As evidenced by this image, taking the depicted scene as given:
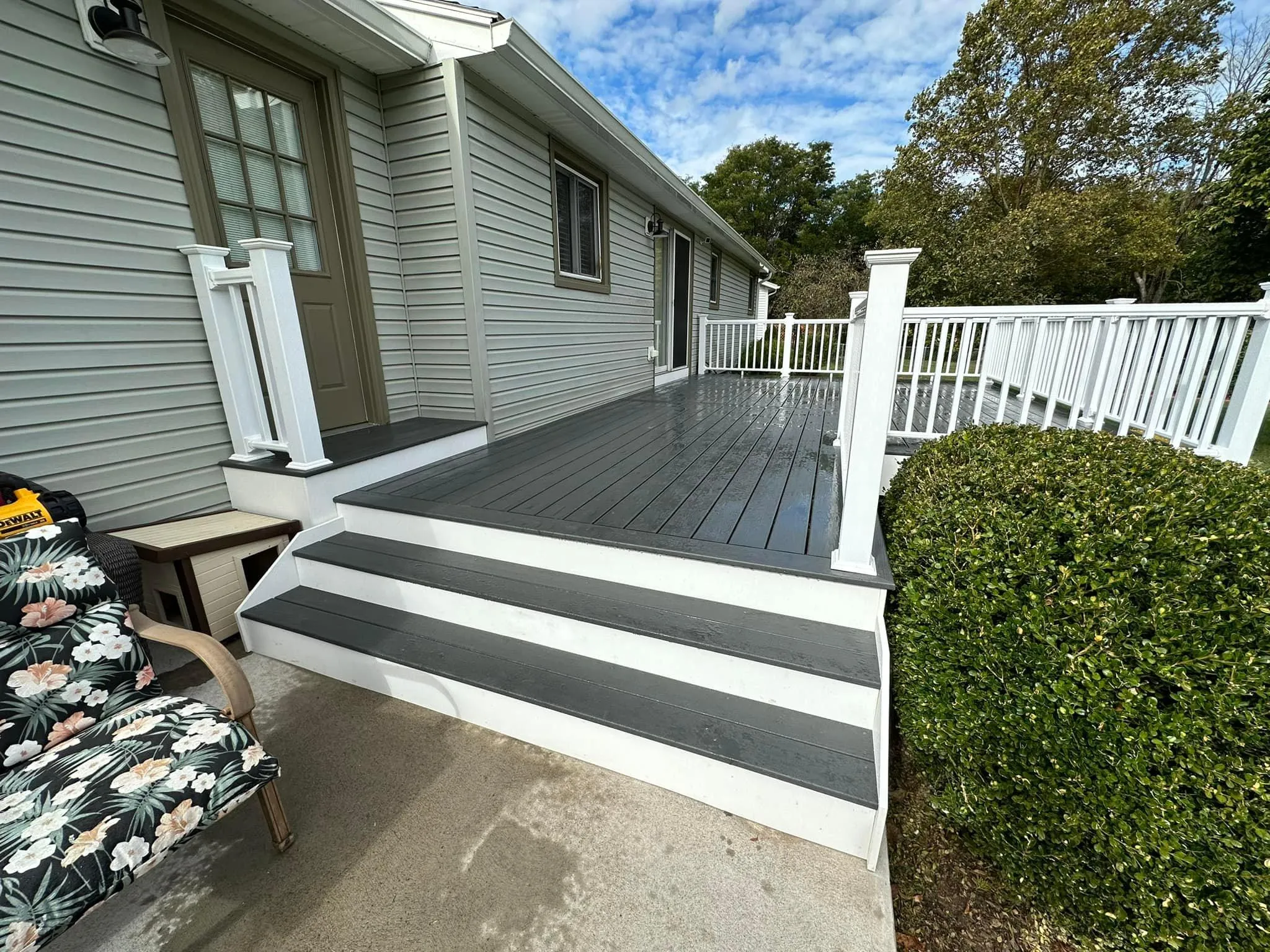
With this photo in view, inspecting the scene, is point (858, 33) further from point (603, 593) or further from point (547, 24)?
point (603, 593)

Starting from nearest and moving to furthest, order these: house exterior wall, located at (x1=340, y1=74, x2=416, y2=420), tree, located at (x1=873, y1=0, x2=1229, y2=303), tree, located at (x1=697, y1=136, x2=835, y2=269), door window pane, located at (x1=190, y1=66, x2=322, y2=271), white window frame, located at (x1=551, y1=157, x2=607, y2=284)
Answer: door window pane, located at (x1=190, y1=66, x2=322, y2=271) < house exterior wall, located at (x1=340, y1=74, x2=416, y2=420) < white window frame, located at (x1=551, y1=157, x2=607, y2=284) < tree, located at (x1=873, y1=0, x2=1229, y2=303) < tree, located at (x1=697, y1=136, x2=835, y2=269)

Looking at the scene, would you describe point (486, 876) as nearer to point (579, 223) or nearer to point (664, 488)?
point (664, 488)

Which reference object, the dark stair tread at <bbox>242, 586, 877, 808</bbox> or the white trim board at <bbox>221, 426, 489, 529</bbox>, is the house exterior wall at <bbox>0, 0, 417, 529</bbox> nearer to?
the white trim board at <bbox>221, 426, 489, 529</bbox>

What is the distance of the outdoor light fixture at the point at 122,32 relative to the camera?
212cm

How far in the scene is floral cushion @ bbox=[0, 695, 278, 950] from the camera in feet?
3.35

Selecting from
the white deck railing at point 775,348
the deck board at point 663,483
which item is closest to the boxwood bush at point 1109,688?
the deck board at point 663,483

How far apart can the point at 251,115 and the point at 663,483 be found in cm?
296

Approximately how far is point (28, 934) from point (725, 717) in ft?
5.26

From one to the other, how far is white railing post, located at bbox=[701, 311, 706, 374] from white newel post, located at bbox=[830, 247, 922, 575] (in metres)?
7.37

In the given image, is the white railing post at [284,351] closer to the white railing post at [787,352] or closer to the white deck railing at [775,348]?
the white deck railing at [775,348]

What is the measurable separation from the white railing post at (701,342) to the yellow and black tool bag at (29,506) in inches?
315

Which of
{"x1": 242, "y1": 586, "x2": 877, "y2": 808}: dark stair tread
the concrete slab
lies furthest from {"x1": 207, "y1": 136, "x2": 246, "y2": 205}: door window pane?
the concrete slab

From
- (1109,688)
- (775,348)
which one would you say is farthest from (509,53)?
(775,348)

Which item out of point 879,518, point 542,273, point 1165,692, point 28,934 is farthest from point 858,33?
point 28,934
